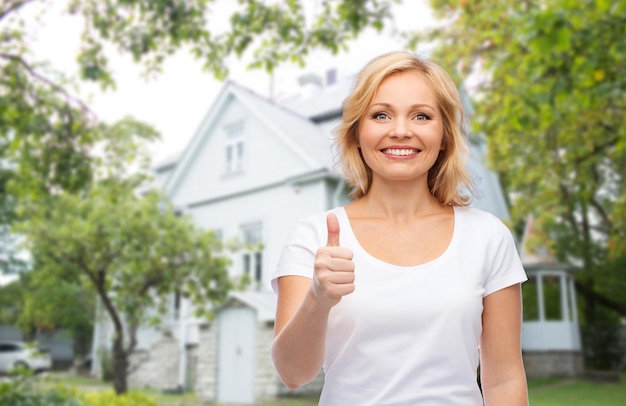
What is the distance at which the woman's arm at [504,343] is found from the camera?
128 cm

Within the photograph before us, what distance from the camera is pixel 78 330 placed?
28.7 meters

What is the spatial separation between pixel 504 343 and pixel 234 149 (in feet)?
52.9

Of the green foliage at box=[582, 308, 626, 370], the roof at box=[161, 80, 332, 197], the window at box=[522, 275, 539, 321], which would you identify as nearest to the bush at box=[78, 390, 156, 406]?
the roof at box=[161, 80, 332, 197]

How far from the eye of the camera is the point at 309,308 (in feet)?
3.68

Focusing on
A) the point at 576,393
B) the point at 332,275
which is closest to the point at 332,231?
the point at 332,275

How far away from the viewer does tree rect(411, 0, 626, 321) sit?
6.46 m

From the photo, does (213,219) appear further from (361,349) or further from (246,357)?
(361,349)

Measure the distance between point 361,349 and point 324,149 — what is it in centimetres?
1439

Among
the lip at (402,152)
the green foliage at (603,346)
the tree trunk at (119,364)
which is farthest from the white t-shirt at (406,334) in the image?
the green foliage at (603,346)

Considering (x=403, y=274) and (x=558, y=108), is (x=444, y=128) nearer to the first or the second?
(x=403, y=274)

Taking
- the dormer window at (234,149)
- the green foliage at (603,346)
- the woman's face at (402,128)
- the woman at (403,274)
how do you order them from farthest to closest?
the green foliage at (603,346), the dormer window at (234,149), the woman's face at (402,128), the woman at (403,274)

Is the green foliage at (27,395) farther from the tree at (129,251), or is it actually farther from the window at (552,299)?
the window at (552,299)

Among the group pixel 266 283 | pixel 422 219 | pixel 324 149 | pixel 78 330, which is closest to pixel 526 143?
pixel 324 149

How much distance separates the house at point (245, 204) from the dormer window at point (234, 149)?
3cm
